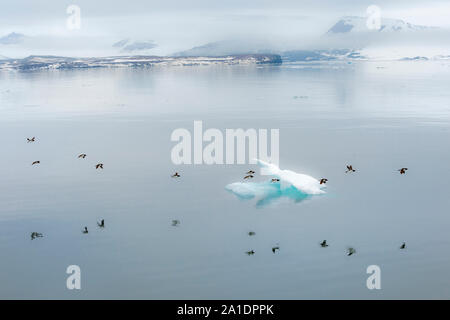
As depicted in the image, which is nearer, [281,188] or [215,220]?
[215,220]

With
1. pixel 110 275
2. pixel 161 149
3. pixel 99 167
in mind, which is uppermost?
pixel 161 149

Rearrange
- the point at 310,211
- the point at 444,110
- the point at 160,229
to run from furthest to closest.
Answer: the point at 444,110 → the point at 310,211 → the point at 160,229

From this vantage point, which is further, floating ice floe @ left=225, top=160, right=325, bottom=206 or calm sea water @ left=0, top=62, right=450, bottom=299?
floating ice floe @ left=225, top=160, right=325, bottom=206

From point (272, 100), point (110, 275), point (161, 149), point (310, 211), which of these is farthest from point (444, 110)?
point (110, 275)

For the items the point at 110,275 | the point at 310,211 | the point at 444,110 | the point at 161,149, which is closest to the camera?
the point at 110,275

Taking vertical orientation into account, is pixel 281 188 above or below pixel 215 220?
above

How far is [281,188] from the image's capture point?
33.5 meters

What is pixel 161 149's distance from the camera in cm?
4838

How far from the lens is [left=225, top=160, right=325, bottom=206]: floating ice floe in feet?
106

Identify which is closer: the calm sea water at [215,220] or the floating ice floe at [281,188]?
the calm sea water at [215,220]

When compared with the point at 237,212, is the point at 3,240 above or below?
below

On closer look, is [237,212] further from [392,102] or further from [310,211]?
[392,102]

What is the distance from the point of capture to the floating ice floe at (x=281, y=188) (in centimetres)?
3238

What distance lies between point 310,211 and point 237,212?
15.0 ft
